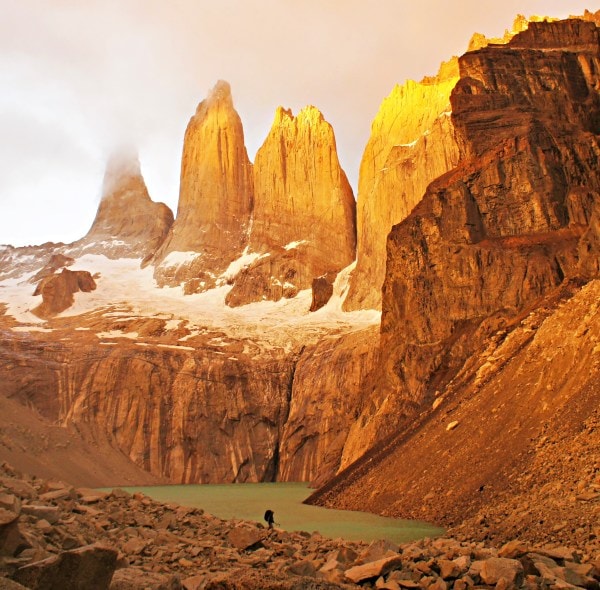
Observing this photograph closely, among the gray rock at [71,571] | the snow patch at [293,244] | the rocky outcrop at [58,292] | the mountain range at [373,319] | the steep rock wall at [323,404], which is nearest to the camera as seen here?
the gray rock at [71,571]

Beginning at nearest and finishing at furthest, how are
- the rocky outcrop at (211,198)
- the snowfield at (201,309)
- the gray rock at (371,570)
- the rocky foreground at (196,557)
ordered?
the rocky foreground at (196,557)
the gray rock at (371,570)
the snowfield at (201,309)
the rocky outcrop at (211,198)

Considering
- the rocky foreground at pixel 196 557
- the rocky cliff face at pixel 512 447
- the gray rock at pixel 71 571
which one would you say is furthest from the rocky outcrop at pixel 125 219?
the gray rock at pixel 71 571

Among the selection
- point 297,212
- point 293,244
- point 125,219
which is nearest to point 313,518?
point 293,244

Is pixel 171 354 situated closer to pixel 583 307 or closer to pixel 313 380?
pixel 313 380

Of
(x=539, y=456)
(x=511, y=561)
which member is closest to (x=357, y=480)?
(x=539, y=456)

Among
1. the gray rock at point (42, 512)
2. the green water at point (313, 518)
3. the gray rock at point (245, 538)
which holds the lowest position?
the green water at point (313, 518)

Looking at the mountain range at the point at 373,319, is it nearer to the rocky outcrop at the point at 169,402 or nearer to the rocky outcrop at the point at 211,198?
the rocky outcrop at the point at 169,402
